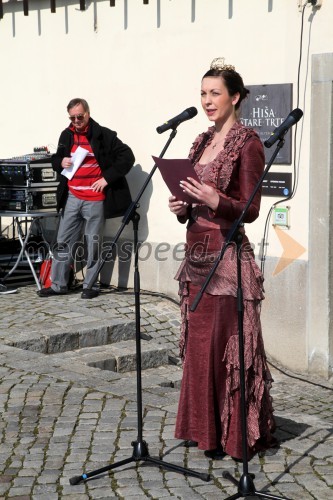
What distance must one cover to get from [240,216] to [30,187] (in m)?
5.88

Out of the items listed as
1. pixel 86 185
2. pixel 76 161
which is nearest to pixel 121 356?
pixel 86 185

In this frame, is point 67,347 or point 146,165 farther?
point 146,165

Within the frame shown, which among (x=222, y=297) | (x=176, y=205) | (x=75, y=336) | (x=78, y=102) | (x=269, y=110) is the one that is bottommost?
(x=75, y=336)

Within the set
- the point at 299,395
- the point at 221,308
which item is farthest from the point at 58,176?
the point at 221,308

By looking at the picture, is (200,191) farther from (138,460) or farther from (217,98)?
(138,460)

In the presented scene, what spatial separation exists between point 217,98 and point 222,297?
107 cm

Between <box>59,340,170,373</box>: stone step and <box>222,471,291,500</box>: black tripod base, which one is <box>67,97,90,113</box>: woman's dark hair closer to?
<box>59,340,170,373</box>: stone step

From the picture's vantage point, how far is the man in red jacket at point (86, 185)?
9.95 metres

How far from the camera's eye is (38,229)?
36.6 feet

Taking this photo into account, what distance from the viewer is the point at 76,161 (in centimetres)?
997

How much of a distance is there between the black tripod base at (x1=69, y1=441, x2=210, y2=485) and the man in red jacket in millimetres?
4721

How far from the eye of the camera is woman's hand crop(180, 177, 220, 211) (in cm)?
489

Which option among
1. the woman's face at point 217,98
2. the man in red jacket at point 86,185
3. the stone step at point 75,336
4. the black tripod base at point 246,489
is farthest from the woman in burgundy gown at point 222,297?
the man in red jacket at point 86,185

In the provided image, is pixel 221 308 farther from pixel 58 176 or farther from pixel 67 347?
pixel 58 176
